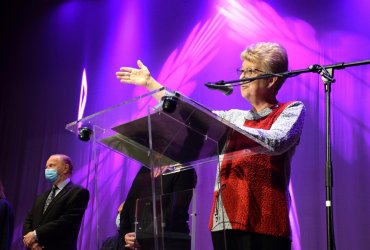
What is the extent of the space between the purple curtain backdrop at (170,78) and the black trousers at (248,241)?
11cm

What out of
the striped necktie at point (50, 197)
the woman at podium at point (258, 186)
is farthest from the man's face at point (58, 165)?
the woman at podium at point (258, 186)

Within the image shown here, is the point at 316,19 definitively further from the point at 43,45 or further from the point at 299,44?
the point at 43,45

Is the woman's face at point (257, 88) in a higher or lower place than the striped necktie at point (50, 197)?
higher

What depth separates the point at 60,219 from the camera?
13.1 feet

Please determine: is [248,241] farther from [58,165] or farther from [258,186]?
[58,165]

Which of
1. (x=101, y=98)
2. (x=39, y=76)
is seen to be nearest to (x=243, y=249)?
(x=101, y=98)

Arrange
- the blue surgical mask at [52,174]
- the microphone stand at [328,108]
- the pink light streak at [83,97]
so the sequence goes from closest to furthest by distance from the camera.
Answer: the microphone stand at [328,108] < the blue surgical mask at [52,174] < the pink light streak at [83,97]

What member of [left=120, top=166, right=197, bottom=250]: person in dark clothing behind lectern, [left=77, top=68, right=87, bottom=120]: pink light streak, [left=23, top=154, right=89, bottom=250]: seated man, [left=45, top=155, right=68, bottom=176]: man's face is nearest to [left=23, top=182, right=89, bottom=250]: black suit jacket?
[left=23, top=154, right=89, bottom=250]: seated man

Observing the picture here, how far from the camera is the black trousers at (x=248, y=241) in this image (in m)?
1.63

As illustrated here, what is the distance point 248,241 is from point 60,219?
2717 millimetres

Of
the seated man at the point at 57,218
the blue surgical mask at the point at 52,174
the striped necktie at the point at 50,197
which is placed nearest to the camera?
the seated man at the point at 57,218

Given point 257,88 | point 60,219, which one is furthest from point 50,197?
point 257,88

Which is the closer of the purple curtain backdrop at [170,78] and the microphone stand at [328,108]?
the microphone stand at [328,108]

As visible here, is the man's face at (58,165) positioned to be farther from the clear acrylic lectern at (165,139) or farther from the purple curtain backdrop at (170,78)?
the clear acrylic lectern at (165,139)
